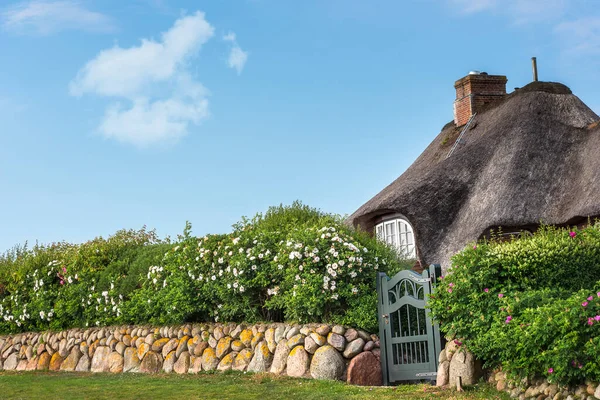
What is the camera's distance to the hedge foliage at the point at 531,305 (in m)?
9.55

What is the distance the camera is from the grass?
453 inches

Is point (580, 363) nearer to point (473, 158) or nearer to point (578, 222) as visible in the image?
point (578, 222)

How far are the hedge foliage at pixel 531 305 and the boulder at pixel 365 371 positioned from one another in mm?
2010

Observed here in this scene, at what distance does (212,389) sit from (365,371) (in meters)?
2.84

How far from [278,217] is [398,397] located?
6.84 meters

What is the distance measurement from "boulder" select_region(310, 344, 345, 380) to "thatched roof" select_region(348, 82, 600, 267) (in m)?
7.55

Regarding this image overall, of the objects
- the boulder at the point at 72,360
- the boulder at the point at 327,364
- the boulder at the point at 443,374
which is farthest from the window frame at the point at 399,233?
the boulder at the point at 443,374

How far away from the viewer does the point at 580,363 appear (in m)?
9.48

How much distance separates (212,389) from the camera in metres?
12.9

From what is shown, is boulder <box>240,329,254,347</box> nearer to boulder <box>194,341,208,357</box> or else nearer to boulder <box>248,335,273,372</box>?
boulder <box>248,335,273,372</box>

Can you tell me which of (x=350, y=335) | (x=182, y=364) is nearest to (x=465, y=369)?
(x=350, y=335)

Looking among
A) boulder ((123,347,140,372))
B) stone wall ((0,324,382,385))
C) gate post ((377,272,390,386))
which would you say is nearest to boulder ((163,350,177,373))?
stone wall ((0,324,382,385))

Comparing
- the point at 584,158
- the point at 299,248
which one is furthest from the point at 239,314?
the point at 584,158

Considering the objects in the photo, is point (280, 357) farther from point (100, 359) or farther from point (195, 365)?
point (100, 359)
